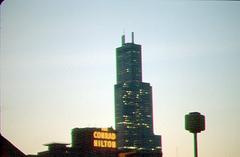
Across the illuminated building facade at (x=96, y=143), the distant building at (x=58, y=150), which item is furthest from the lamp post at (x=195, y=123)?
the distant building at (x=58, y=150)

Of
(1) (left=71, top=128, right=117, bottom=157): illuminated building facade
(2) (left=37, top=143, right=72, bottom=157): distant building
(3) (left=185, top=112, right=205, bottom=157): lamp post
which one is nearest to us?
(3) (left=185, top=112, right=205, bottom=157): lamp post

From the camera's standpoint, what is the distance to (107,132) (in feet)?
433

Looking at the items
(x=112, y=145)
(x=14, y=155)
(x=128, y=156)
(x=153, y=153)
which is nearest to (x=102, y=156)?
(x=112, y=145)

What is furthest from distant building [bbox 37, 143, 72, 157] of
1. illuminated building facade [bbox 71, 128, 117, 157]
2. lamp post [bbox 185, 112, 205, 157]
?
lamp post [bbox 185, 112, 205, 157]

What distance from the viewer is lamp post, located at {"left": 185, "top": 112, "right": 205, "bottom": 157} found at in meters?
11.6

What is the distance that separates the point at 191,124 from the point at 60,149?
12440 cm

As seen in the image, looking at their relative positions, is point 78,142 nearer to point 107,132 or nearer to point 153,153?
point 107,132

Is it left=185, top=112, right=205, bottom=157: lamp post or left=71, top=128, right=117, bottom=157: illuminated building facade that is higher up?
left=71, top=128, right=117, bottom=157: illuminated building facade

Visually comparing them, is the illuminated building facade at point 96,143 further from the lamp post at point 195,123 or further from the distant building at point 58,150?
the lamp post at point 195,123

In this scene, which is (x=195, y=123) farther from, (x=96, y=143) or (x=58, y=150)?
(x=58, y=150)

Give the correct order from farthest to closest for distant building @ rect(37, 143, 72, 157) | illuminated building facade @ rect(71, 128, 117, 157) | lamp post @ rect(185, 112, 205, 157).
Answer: distant building @ rect(37, 143, 72, 157), illuminated building facade @ rect(71, 128, 117, 157), lamp post @ rect(185, 112, 205, 157)

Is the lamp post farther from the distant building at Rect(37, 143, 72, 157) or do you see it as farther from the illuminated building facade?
the distant building at Rect(37, 143, 72, 157)

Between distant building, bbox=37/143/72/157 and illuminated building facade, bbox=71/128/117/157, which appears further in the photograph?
distant building, bbox=37/143/72/157

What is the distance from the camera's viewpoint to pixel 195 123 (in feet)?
38.3
